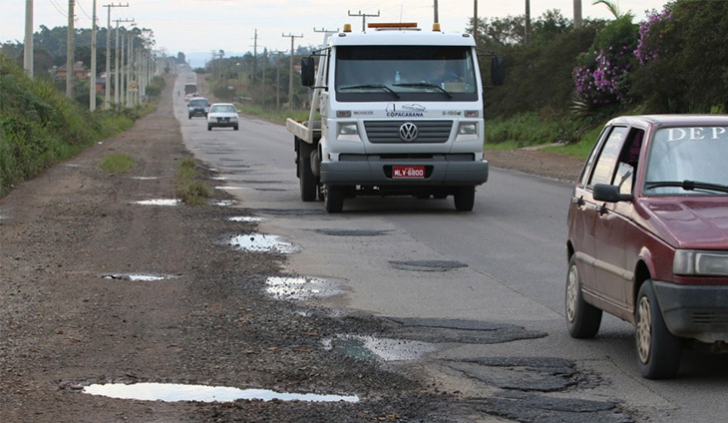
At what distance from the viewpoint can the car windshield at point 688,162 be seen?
24.9ft

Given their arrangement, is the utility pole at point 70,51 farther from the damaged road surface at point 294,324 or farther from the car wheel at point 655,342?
the car wheel at point 655,342

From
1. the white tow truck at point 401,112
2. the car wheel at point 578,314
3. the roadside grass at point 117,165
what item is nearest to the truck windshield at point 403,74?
the white tow truck at point 401,112

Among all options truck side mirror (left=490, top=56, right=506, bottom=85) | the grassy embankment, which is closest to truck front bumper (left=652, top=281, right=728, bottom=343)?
truck side mirror (left=490, top=56, right=506, bottom=85)

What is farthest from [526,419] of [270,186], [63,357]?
[270,186]

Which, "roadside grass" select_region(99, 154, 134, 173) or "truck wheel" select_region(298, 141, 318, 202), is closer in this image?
"truck wheel" select_region(298, 141, 318, 202)

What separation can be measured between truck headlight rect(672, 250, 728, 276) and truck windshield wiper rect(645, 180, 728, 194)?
941 millimetres

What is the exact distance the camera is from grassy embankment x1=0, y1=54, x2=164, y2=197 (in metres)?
25.0

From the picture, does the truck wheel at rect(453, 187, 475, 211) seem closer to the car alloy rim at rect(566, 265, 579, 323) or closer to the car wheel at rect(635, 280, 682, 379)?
the car alloy rim at rect(566, 265, 579, 323)

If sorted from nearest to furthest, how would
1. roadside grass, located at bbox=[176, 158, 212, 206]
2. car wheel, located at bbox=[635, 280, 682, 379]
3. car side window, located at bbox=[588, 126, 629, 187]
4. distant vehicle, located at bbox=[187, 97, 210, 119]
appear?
car wheel, located at bbox=[635, 280, 682, 379]
car side window, located at bbox=[588, 126, 629, 187]
roadside grass, located at bbox=[176, 158, 212, 206]
distant vehicle, located at bbox=[187, 97, 210, 119]

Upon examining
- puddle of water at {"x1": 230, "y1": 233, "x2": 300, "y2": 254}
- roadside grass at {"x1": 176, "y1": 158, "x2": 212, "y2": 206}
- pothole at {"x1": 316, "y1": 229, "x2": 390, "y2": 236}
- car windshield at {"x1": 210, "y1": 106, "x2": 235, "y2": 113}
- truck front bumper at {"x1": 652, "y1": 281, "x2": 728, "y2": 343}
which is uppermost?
car windshield at {"x1": 210, "y1": 106, "x2": 235, "y2": 113}

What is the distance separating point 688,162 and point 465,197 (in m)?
11.4

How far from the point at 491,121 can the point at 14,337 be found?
45312 millimetres

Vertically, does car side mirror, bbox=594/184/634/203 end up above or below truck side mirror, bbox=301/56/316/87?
below

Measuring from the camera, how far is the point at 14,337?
27.5 feet
